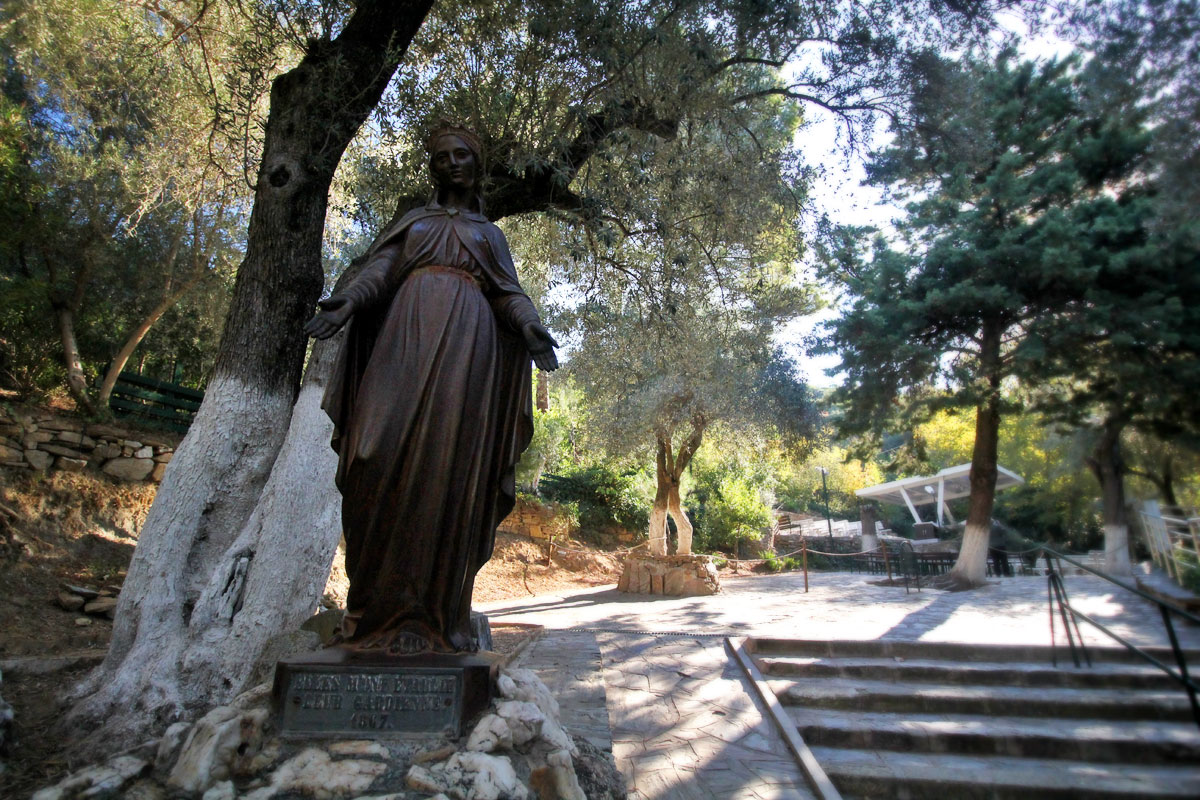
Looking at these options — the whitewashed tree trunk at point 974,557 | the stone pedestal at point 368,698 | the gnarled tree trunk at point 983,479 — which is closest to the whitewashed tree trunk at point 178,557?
the stone pedestal at point 368,698

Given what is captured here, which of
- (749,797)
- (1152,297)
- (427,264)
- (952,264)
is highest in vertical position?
(952,264)

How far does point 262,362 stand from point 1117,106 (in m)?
5.53

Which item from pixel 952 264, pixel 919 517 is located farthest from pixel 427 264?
pixel 919 517

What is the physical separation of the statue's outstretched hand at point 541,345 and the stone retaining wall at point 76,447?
23.6 feet

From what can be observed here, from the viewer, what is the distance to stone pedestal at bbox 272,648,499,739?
2057mm

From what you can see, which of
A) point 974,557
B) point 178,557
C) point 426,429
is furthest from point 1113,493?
point 974,557

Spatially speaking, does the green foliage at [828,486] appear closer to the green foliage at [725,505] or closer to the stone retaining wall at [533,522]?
the green foliage at [725,505]

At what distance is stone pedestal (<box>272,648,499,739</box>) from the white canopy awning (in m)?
6.02

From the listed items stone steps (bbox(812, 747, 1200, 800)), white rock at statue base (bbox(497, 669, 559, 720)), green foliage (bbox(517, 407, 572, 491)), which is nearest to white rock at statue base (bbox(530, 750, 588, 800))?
white rock at statue base (bbox(497, 669, 559, 720))

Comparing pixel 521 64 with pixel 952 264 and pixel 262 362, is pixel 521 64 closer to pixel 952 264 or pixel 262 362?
pixel 262 362

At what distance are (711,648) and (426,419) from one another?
17.9ft

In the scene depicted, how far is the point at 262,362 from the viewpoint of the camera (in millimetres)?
4582

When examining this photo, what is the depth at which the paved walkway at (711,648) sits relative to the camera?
12.3 ft

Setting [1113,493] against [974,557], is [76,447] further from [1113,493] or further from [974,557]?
[974,557]
